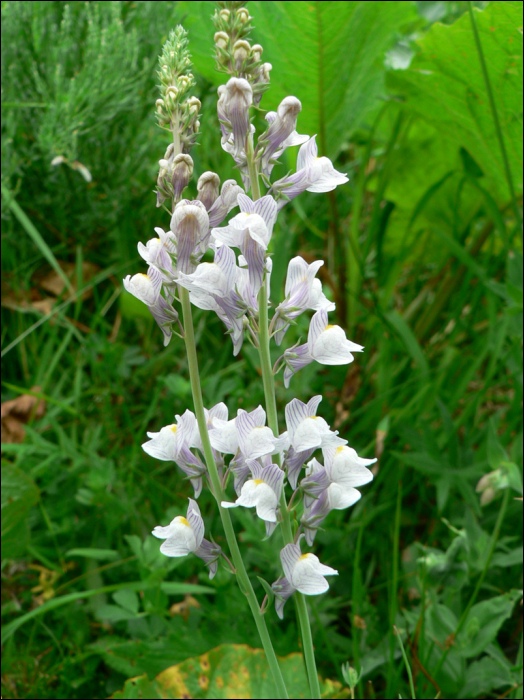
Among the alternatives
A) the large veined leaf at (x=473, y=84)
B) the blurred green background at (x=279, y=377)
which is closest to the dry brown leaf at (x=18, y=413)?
the blurred green background at (x=279, y=377)

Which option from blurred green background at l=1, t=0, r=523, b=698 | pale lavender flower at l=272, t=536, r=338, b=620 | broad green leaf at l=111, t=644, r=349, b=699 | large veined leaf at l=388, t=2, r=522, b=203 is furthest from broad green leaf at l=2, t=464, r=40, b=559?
large veined leaf at l=388, t=2, r=522, b=203

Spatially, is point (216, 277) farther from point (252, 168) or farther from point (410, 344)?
point (410, 344)

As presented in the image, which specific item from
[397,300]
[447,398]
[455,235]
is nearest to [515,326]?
[447,398]

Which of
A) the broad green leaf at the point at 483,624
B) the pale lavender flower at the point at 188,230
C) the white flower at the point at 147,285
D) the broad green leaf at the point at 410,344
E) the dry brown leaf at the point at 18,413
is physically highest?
the pale lavender flower at the point at 188,230

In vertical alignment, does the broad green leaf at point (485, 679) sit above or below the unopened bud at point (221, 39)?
below

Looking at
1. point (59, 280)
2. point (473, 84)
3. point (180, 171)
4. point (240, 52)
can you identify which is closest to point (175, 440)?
point (180, 171)

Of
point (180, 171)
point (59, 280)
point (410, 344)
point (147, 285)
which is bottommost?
point (59, 280)

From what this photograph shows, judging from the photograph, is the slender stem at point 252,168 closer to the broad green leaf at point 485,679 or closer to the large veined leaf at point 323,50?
the broad green leaf at point 485,679
